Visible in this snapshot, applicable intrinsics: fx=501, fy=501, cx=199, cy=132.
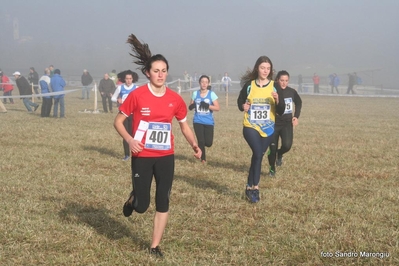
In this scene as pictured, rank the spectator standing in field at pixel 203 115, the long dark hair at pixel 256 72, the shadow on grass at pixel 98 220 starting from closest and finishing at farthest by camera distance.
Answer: the shadow on grass at pixel 98 220, the long dark hair at pixel 256 72, the spectator standing in field at pixel 203 115

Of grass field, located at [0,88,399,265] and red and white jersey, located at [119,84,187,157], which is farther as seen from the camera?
grass field, located at [0,88,399,265]

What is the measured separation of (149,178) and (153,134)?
0.43m

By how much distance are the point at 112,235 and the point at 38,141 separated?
8.26 meters

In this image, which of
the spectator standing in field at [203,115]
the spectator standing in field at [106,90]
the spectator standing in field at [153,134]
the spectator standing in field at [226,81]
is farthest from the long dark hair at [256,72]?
the spectator standing in field at [226,81]

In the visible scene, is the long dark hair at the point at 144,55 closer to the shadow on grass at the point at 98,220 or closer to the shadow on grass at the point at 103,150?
the shadow on grass at the point at 98,220

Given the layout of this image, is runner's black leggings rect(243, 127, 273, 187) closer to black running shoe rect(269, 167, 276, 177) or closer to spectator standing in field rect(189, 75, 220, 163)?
black running shoe rect(269, 167, 276, 177)

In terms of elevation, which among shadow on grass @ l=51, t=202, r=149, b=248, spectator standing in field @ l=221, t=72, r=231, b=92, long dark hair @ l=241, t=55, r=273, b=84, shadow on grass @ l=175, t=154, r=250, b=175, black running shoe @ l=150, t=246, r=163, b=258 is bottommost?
Answer: shadow on grass @ l=175, t=154, r=250, b=175

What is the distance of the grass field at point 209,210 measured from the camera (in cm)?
505

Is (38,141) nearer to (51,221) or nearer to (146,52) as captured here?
(51,221)

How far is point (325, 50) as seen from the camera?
401 feet

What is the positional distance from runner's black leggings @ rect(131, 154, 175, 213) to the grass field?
0.54 metres

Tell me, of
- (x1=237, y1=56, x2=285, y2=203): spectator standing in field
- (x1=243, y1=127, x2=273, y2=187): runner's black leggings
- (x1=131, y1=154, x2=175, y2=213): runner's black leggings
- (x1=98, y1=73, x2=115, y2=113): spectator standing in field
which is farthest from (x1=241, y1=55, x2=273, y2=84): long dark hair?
(x1=98, y1=73, x2=115, y2=113): spectator standing in field

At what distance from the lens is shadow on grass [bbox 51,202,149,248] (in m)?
5.62

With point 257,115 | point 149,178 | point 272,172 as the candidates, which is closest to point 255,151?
point 257,115
